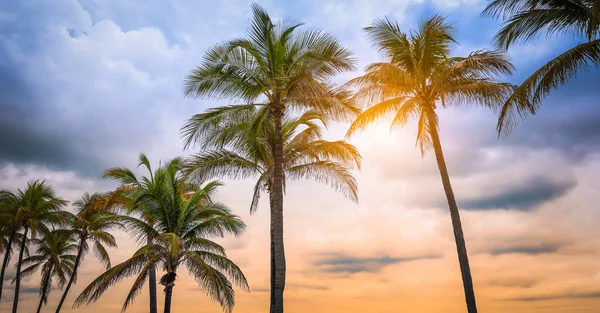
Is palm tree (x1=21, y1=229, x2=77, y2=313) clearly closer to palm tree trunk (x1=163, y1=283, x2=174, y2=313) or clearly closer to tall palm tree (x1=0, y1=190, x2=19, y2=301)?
tall palm tree (x1=0, y1=190, x2=19, y2=301)

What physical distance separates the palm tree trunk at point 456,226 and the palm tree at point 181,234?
9.84 meters

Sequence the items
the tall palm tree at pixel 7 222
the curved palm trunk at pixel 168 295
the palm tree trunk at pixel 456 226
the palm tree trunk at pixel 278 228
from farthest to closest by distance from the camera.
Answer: the tall palm tree at pixel 7 222
the curved palm trunk at pixel 168 295
the palm tree trunk at pixel 278 228
the palm tree trunk at pixel 456 226

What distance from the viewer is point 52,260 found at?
1533 inches

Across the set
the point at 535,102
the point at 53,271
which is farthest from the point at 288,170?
the point at 53,271

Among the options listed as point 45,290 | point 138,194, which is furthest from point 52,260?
point 138,194

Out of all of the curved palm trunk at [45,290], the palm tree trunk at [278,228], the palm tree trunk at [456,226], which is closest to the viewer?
the palm tree trunk at [456,226]

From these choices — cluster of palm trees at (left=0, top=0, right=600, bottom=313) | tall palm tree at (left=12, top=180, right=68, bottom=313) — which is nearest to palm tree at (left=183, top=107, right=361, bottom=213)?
cluster of palm trees at (left=0, top=0, right=600, bottom=313)

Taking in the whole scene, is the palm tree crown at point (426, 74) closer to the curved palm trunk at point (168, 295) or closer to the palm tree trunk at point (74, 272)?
the curved palm trunk at point (168, 295)

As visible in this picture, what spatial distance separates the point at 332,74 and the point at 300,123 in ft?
13.9

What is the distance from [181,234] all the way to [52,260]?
2124 cm

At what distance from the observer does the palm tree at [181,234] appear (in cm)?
2119

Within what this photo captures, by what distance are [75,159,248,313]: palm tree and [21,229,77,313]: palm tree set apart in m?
16.8

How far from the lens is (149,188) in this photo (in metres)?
23.2

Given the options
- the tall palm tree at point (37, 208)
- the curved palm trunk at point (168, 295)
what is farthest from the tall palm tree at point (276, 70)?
the tall palm tree at point (37, 208)
